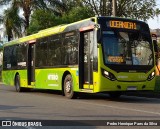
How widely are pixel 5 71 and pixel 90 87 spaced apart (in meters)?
11.9

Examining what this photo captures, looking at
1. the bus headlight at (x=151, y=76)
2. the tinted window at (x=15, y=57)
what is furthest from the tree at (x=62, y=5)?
the bus headlight at (x=151, y=76)

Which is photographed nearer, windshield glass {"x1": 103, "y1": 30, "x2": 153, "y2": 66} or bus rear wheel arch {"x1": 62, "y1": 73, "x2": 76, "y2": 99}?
windshield glass {"x1": 103, "y1": 30, "x2": 153, "y2": 66}

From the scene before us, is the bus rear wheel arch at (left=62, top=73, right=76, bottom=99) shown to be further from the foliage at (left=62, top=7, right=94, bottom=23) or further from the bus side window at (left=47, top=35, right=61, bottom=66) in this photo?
the foliage at (left=62, top=7, right=94, bottom=23)

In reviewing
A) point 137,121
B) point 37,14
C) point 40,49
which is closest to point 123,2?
point 37,14

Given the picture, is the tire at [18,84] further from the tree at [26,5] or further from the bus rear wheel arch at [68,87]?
the tree at [26,5]

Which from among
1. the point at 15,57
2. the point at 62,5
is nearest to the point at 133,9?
the point at 62,5

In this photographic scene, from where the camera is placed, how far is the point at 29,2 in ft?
127

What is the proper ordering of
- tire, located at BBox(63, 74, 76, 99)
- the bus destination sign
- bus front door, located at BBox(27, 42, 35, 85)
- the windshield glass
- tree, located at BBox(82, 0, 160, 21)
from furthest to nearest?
tree, located at BBox(82, 0, 160, 21)
bus front door, located at BBox(27, 42, 35, 85)
tire, located at BBox(63, 74, 76, 99)
the bus destination sign
the windshield glass

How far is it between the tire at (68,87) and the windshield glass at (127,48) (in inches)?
98.9

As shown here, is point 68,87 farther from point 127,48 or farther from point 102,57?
point 127,48

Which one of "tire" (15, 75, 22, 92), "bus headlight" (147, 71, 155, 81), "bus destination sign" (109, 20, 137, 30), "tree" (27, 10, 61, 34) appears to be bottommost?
"tire" (15, 75, 22, 92)

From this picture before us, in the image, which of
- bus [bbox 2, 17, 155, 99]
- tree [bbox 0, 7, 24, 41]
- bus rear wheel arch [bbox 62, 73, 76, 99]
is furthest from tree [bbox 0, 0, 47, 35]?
bus rear wheel arch [bbox 62, 73, 76, 99]

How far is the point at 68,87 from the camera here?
59.1 ft

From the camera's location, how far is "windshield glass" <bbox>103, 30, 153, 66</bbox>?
1602 cm
